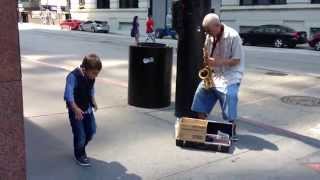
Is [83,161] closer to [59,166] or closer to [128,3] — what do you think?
[59,166]

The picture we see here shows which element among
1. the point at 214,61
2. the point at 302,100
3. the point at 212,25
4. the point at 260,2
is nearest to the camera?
the point at 212,25

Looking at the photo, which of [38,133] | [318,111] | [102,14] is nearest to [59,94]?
[38,133]

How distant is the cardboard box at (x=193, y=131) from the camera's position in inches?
236

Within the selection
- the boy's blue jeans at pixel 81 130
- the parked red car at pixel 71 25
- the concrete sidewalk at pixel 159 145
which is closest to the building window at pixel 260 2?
the parked red car at pixel 71 25

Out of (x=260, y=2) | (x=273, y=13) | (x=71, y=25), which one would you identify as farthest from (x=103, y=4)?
(x=273, y=13)

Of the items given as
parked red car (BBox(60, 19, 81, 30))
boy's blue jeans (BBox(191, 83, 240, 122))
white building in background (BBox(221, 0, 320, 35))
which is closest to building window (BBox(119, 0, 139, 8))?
parked red car (BBox(60, 19, 81, 30))

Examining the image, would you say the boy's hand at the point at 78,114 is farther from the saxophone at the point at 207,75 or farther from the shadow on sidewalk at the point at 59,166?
the saxophone at the point at 207,75

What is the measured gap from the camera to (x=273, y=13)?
36.1 meters

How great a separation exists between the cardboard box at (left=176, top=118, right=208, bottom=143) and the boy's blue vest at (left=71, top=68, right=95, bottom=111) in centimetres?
134

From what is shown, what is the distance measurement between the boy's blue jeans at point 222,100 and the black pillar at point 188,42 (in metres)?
0.93

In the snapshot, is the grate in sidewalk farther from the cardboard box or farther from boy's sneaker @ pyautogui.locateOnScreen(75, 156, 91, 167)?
boy's sneaker @ pyautogui.locateOnScreen(75, 156, 91, 167)

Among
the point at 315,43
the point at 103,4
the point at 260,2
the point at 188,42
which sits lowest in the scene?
the point at 315,43

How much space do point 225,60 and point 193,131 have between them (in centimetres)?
93

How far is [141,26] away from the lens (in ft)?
159
